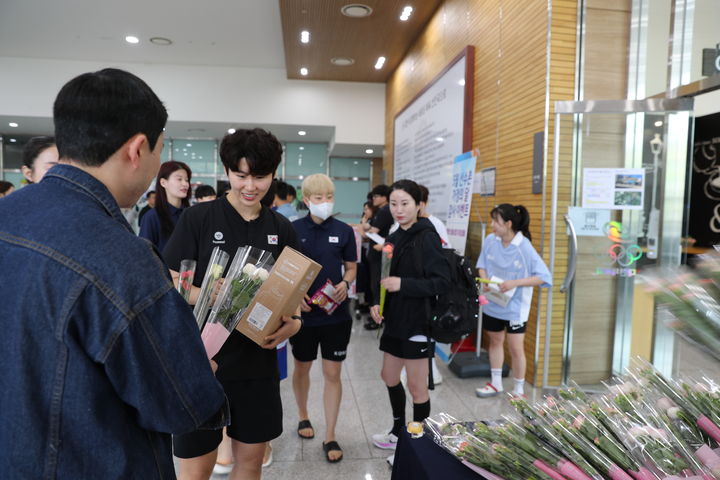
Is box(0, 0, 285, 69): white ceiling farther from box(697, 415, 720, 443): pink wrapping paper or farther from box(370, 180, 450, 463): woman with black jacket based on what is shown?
box(697, 415, 720, 443): pink wrapping paper

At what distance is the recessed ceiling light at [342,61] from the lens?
27.7 ft

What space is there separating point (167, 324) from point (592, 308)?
3.67 meters

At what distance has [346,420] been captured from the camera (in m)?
3.22

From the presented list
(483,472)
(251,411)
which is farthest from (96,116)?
(251,411)

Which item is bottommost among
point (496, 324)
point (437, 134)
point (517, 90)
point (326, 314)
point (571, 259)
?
point (496, 324)

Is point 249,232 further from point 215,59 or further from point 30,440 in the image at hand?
point 215,59

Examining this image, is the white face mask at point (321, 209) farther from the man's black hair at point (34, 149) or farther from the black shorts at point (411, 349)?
the man's black hair at point (34, 149)

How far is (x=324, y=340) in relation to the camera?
275 cm

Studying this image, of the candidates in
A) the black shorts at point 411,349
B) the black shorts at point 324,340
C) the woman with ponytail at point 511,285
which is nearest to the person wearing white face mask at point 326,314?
the black shorts at point 324,340

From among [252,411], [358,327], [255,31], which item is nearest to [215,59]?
[255,31]

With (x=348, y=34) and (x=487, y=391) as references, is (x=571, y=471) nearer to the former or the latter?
(x=487, y=391)

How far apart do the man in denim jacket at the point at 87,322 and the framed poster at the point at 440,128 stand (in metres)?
4.67

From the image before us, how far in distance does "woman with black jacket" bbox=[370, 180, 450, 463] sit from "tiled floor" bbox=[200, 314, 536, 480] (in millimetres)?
259

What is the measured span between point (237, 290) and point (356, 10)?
19.3 feet
